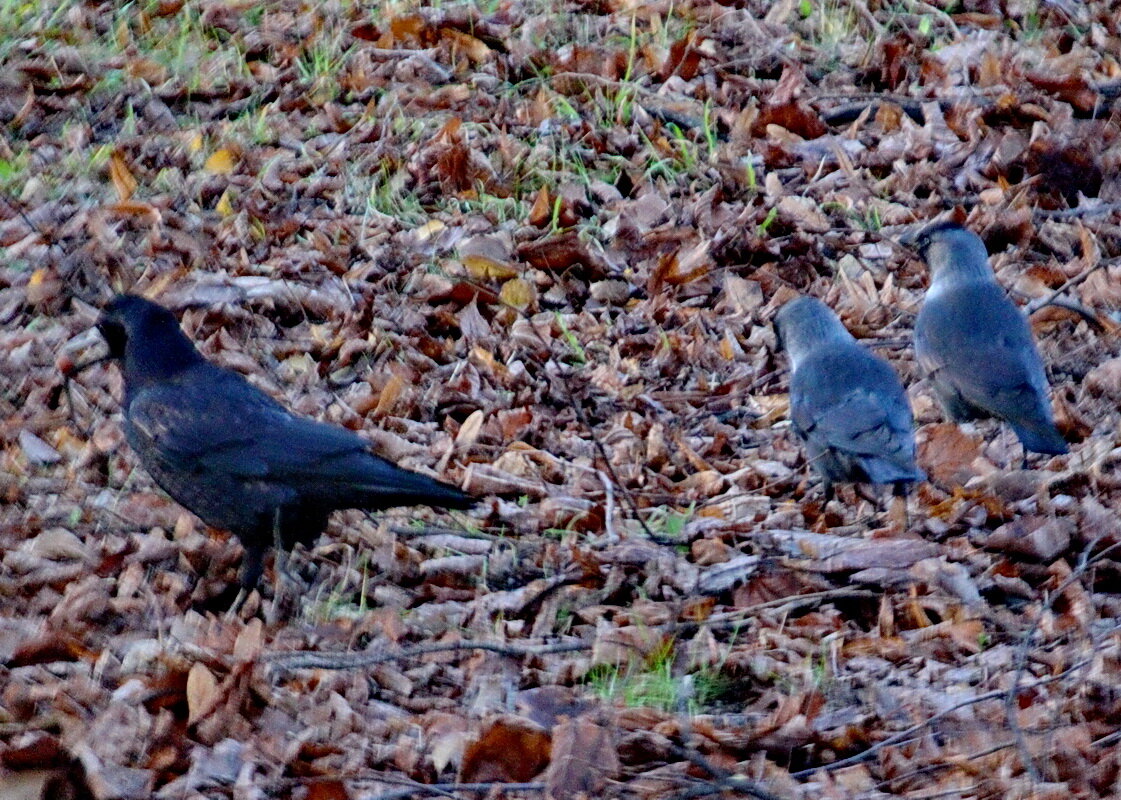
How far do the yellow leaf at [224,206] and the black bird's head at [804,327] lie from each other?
8.56 feet

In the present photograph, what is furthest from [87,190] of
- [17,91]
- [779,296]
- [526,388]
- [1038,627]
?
[1038,627]

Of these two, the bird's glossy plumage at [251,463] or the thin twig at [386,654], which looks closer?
the thin twig at [386,654]

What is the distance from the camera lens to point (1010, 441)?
5.99 meters

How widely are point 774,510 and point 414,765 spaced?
6.56ft

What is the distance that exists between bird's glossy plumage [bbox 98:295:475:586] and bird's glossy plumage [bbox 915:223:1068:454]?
2.10 m

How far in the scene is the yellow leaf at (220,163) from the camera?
24.1 ft

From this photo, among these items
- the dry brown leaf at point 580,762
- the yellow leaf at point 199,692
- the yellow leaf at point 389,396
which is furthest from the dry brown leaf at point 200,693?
the yellow leaf at point 389,396

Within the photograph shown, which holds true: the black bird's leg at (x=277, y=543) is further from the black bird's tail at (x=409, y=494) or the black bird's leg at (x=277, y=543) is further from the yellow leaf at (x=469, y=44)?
the yellow leaf at (x=469, y=44)

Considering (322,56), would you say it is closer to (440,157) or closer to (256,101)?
(256,101)

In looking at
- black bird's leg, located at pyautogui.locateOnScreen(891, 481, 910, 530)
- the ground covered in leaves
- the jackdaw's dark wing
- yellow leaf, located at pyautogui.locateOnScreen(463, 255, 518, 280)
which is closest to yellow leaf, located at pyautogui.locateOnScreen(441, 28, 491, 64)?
the ground covered in leaves

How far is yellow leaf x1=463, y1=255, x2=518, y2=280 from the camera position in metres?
6.68

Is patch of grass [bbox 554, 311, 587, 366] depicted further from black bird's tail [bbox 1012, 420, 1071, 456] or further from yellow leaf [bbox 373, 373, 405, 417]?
black bird's tail [bbox 1012, 420, 1071, 456]

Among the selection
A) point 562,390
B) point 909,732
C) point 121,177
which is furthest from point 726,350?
point 121,177

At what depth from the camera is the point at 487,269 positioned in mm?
6688
